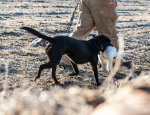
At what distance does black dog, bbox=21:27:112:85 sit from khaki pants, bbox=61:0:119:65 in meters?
0.38

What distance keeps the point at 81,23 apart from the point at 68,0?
1407 cm

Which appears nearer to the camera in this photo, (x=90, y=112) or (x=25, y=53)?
(x=90, y=112)

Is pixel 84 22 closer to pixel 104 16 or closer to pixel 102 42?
pixel 104 16

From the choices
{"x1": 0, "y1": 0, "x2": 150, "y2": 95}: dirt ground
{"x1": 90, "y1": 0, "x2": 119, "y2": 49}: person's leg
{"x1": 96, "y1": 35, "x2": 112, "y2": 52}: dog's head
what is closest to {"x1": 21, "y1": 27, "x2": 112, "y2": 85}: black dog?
{"x1": 96, "y1": 35, "x2": 112, "y2": 52}: dog's head

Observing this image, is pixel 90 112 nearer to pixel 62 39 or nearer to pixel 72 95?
pixel 72 95

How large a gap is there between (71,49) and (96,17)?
3.39 feet

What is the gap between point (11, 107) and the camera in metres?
0.58

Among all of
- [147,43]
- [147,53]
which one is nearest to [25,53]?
[147,53]

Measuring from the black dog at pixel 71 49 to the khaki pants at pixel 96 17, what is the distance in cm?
38

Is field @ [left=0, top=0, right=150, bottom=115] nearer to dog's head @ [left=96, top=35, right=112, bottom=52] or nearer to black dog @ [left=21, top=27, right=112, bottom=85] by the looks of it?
black dog @ [left=21, top=27, right=112, bottom=85]

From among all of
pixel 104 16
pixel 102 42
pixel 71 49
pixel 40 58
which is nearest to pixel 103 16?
pixel 104 16

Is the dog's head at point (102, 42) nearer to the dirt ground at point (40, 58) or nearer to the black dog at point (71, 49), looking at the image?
the black dog at point (71, 49)

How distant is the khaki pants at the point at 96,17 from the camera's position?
3.53 m

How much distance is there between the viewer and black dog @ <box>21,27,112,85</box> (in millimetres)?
2674
